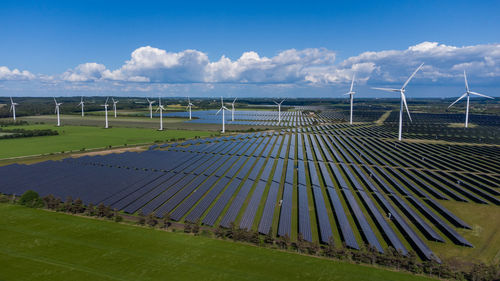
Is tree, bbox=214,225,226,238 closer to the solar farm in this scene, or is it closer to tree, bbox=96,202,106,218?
the solar farm

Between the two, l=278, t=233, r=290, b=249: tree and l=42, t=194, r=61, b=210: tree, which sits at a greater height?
l=42, t=194, r=61, b=210: tree

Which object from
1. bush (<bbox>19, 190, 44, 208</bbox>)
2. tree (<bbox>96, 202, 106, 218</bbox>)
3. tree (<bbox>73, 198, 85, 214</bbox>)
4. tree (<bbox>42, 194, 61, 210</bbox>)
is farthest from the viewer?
bush (<bbox>19, 190, 44, 208</bbox>)

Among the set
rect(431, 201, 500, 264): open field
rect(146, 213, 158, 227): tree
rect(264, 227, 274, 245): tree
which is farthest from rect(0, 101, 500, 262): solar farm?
rect(146, 213, 158, 227): tree

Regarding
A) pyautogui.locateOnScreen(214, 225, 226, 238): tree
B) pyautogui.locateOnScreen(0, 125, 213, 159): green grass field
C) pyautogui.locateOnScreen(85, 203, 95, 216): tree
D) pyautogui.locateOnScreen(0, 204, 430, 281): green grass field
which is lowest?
pyautogui.locateOnScreen(0, 204, 430, 281): green grass field

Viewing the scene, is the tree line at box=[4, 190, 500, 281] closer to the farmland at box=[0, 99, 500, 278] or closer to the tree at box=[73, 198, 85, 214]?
the tree at box=[73, 198, 85, 214]

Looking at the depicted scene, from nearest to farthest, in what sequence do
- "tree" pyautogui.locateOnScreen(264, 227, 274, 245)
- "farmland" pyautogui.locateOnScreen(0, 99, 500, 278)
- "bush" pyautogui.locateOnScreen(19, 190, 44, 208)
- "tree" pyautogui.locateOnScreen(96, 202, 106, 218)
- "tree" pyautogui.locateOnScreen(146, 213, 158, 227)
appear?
"tree" pyautogui.locateOnScreen(264, 227, 274, 245), "farmland" pyautogui.locateOnScreen(0, 99, 500, 278), "tree" pyautogui.locateOnScreen(146, 213, 158, 227), "tree" pyautogui.locateOnScreen(96, 202, 106, 218), "bush" pyautogui.locateOnScreen(19, 190, 44, 208)

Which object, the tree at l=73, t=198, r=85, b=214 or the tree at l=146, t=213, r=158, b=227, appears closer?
the tree at l=146, t=213, r=158, b=227

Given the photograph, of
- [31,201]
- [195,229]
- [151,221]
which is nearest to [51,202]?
[31,201]
